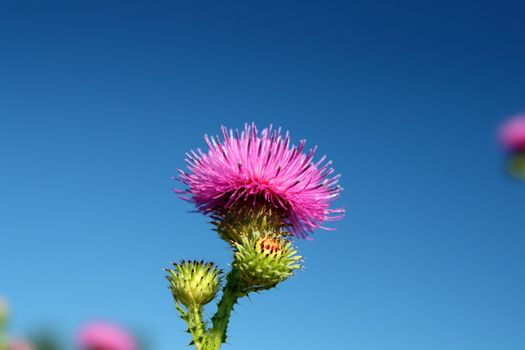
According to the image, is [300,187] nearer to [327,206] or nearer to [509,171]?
[327,206]

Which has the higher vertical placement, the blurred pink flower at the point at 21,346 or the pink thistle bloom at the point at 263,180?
the pink thistle bloom at the point at 263,180

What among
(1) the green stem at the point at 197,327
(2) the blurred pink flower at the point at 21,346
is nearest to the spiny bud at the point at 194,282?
(1) the green stem at the point at 197,327

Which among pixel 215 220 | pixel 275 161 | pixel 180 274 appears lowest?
pixel 180 274

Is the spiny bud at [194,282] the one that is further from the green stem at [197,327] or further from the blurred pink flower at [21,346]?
the blurred pink flower at [21,346]

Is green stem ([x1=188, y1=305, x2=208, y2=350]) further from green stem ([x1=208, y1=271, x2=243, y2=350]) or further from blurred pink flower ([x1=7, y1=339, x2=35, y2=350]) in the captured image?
blurred pink flower ([x1=7, y1=339, x2=35, y2=350])

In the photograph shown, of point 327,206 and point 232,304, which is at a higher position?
point 327,206

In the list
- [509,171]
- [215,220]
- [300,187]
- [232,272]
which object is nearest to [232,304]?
[232,272]
